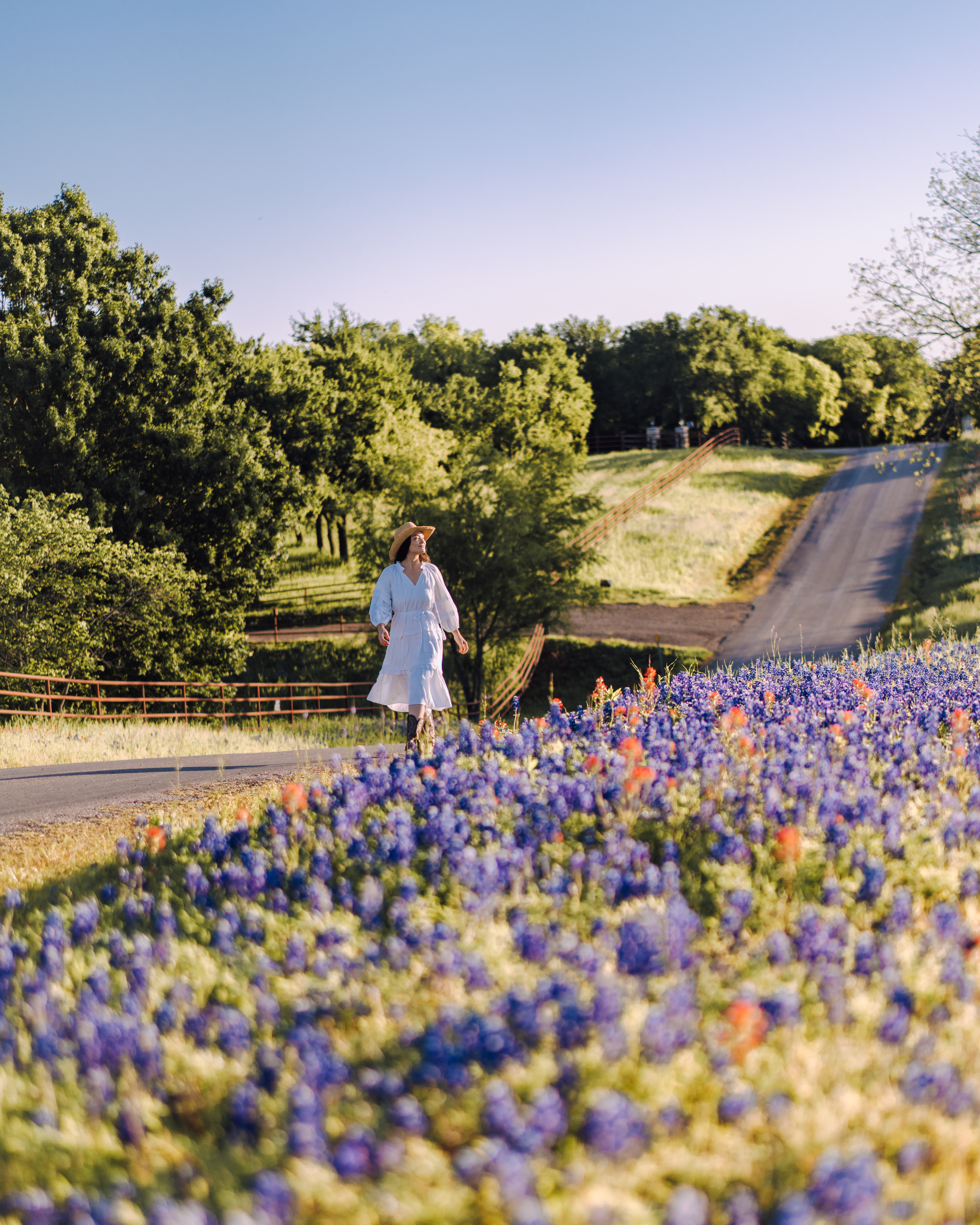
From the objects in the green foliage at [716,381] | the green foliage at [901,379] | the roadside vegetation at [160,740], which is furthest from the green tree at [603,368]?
the roadside vegetation at [160,740]

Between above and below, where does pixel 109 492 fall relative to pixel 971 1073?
above

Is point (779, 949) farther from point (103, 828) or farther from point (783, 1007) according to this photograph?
point (103, 828)

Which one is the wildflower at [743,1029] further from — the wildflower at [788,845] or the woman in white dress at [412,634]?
the woman in white dress at [412,634]

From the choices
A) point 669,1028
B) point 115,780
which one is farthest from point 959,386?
point 669,1028

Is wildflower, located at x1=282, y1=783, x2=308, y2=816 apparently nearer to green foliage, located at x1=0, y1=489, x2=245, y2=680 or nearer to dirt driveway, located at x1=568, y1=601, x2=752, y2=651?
green foliage, located at x1=0, y1=489, x2=245, y2=680

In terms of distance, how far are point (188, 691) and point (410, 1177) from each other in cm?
2779

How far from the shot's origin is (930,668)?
28.7ft

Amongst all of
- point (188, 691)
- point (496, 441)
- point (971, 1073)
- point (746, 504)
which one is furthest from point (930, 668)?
point (496, 441)

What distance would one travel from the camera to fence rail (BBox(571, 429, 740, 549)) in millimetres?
42406

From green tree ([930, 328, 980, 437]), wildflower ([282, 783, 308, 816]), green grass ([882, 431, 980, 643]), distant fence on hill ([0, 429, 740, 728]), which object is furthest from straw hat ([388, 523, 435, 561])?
green tree ([930, 328, 980, 437])

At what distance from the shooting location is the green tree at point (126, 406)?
26.5 meters

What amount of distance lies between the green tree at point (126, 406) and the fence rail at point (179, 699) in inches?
154

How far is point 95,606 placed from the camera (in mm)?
24797

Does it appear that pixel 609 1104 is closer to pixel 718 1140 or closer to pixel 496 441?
pixel 718 1140
